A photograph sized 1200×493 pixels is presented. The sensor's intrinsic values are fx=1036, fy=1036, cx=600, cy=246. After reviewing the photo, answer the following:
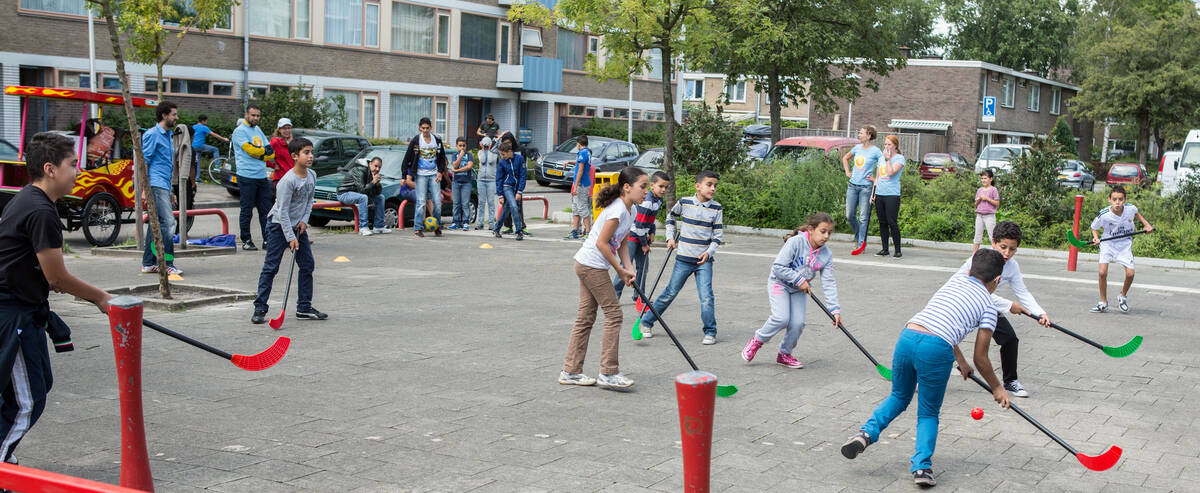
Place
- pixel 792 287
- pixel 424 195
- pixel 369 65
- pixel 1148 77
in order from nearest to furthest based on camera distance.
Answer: pixel 792 287
pixel 424 195
pixel 369 65
pixel 1148 77

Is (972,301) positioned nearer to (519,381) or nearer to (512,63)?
(519,381)

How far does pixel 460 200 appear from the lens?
58.7 ft

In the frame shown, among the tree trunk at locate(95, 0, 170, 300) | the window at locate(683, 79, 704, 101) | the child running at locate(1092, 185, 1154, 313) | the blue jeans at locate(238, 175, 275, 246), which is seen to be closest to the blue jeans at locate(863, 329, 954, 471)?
the child running at locate(1092, 185, 1154, 313)

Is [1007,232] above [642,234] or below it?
above

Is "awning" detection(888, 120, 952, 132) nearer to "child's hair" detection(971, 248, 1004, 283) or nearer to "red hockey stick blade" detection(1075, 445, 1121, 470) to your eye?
"child's hair" detection(971, 248, 1004, 283)

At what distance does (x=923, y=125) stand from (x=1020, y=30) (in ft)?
95.1

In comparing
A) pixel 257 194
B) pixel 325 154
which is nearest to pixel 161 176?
pixel 257 194

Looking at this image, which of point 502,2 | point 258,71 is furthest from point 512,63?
point 258,71

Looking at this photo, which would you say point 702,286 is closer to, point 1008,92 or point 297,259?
point 297,259

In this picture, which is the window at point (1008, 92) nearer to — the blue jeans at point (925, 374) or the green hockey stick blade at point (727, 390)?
the green hockey stick blade at point (727, 390)

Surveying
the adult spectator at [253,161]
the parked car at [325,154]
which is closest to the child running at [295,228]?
the adult spectator at [253,161]

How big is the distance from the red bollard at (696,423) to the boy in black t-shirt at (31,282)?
281cm

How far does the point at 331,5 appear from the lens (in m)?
33.2

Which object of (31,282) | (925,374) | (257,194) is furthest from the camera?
(257,194)
